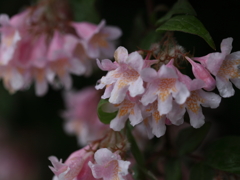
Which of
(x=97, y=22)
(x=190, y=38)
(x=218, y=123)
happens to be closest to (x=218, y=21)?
Result: (x=190, y=38)

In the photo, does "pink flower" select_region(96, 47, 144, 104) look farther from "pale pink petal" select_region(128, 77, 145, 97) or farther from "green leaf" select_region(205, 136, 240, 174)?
"green leaf" select_region(205, 136, 240, 174)

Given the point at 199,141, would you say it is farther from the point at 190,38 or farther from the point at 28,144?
the point at 28,144

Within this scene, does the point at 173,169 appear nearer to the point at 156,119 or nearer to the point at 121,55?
the point at 156,119

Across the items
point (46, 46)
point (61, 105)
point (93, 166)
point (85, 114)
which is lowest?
point (61, 105)

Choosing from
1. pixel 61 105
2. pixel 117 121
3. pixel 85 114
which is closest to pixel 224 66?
pixel 117 121

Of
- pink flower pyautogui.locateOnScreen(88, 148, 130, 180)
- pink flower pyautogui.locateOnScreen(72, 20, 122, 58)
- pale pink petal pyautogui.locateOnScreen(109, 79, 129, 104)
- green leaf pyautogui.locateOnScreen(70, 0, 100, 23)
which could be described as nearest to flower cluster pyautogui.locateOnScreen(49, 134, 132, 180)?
pink flower pyautogui.locateOnScreen(88, 148, 130, 180)
